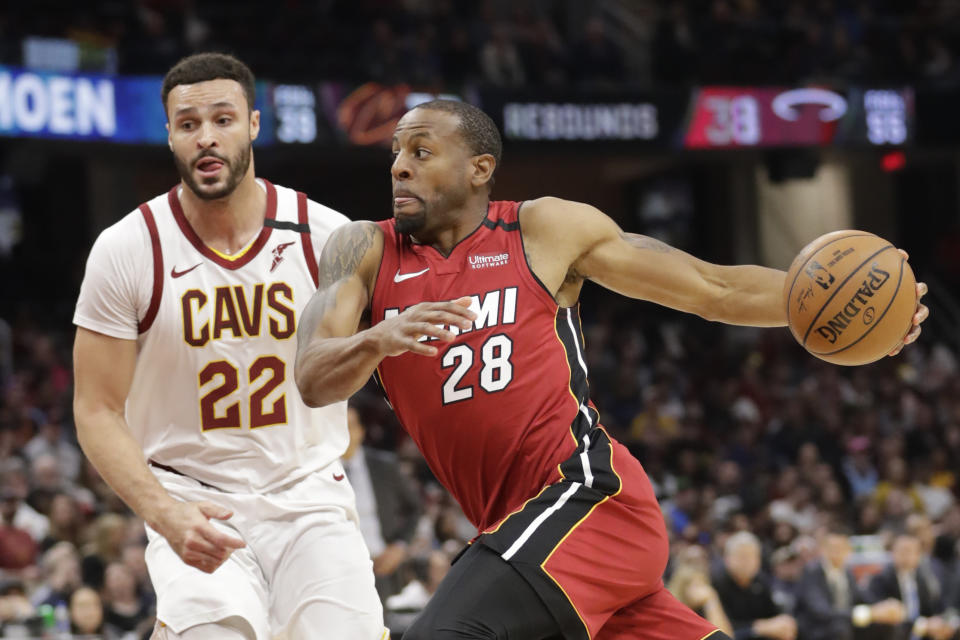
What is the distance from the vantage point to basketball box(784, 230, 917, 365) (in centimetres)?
380

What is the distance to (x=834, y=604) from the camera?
9.94m

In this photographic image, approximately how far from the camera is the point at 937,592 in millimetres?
10391

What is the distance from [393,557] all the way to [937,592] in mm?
5179

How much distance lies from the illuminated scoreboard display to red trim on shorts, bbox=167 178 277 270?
47.0 feet

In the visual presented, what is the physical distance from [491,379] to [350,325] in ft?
1.37

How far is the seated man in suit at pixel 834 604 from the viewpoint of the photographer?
9703 mm

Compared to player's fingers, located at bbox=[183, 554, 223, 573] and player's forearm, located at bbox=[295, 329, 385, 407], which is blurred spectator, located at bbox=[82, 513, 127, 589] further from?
player's forearm, located at bbox=[295, 329, 385, 407]

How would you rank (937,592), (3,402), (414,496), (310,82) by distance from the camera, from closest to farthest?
(414,496), (937,592), (3,402), (310,82)

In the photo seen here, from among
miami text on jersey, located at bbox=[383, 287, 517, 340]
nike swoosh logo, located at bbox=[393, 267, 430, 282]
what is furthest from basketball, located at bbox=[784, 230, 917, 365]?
nike swoosh logo, located at bbox=[393, 267, 430, 282]

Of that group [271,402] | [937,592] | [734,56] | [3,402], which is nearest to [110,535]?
[3,402]

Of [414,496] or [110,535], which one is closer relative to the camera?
[414,496]

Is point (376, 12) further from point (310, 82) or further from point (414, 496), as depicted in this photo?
point (414, 496)

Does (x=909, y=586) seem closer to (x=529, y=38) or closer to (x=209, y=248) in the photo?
(x=209, y=248)

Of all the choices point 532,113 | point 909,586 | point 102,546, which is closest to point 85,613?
point 102,546
